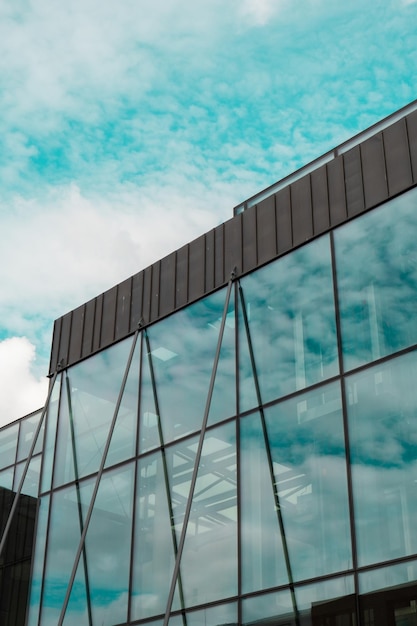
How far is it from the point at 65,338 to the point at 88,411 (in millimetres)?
2399

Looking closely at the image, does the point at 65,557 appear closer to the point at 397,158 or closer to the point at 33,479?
the point at 33,479

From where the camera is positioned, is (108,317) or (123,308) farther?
(108,317)

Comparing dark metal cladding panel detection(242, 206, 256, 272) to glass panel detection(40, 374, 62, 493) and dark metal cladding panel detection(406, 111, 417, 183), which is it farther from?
glass panel detection(40, 374, 62, 493)

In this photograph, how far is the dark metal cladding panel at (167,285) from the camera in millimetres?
18859

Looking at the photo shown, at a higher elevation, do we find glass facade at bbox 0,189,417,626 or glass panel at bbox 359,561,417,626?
glass facade at bbox 0,189,417,626

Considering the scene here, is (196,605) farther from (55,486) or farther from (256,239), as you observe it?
(256,239)

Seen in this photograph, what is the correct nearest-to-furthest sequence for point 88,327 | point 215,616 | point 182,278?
point 215,616 < point 182,278 < point 88,327

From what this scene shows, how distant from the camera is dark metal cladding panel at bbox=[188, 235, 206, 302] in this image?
18.3 meters

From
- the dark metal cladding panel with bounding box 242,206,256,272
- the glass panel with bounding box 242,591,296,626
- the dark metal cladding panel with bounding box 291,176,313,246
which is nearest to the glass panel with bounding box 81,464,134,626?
the glass panel with bounding box 242,591,296,626

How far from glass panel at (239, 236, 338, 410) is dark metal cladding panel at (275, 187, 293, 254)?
268mm

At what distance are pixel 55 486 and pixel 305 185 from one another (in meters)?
8.61

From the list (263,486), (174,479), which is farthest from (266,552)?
(174,479)

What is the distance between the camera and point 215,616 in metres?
14.7

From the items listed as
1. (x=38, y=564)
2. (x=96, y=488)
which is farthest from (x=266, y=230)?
(x=38, y=564)
